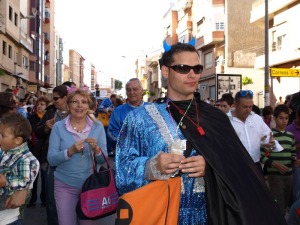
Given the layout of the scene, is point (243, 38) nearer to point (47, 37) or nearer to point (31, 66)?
point (31, 66)

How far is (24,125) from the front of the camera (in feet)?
11.6

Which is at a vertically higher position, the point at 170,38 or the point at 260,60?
the point at 170,38

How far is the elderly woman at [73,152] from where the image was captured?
4297 mm

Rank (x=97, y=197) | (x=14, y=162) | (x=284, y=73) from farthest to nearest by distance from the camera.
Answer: (x=284, y=73)
(x=97, y=197)
(x=14, y=162)

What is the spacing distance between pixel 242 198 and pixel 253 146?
12.0 feet

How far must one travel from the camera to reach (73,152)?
4.23 m

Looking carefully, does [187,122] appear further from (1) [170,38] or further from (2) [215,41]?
(1) [170,38]

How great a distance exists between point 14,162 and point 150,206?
1569mm

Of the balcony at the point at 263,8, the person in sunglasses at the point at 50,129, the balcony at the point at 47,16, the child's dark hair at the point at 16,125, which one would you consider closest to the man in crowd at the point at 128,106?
the person in sunglasses at the point at 50,129

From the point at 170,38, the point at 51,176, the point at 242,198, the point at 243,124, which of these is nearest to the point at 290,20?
the point at 243,124

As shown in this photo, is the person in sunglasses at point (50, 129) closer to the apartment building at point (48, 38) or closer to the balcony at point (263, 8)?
the balcony at point (263, 8)

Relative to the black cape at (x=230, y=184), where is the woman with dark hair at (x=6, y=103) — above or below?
above

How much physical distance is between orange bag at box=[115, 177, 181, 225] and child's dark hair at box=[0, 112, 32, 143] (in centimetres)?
154

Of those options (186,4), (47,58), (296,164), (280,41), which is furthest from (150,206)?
(47,58)
